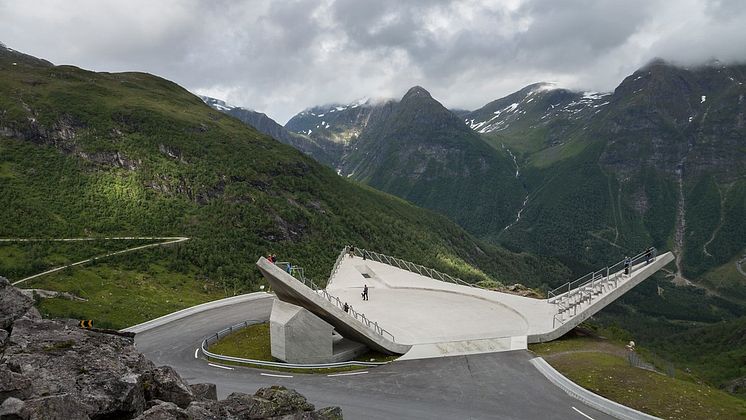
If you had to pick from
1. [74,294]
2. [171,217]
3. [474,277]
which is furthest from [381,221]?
[74,294]

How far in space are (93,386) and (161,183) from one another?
8268 cm

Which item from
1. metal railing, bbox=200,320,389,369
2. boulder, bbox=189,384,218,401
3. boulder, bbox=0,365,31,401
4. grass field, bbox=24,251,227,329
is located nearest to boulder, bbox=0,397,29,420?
boulder, bbox=0,365,31,401

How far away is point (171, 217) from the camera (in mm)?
79312

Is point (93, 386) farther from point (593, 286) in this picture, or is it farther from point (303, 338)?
point (593, 286)

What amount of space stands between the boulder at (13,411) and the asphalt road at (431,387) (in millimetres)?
13406

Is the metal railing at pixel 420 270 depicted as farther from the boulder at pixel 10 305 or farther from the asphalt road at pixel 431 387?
the boulder at pixel 10 305

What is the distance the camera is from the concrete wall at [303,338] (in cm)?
2912

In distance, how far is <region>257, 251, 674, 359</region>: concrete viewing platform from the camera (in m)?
29.7

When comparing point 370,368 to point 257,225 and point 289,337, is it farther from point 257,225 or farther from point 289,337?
point 257,225

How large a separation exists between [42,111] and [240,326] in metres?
85.4

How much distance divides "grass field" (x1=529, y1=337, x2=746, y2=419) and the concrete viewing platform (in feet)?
11.9

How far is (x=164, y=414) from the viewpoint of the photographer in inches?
455

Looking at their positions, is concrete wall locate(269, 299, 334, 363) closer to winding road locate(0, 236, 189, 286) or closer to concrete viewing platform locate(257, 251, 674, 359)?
concrete viewing platform locate(257, 251, 674, 359)

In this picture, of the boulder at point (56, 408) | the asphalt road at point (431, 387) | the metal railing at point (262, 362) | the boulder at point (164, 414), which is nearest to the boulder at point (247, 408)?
the boulder at point (164, 414)
